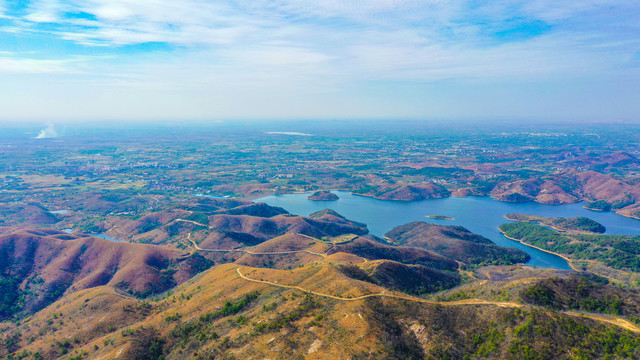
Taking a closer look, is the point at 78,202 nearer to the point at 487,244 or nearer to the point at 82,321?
the point at 82,321

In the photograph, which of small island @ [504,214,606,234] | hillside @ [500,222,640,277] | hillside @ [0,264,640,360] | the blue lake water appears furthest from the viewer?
the blue lake water

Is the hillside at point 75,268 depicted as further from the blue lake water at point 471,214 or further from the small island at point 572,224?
the small island at point 572,224

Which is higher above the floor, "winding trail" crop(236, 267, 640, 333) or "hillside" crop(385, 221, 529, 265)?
"winding trail" crop(236, 267, 640, 333)

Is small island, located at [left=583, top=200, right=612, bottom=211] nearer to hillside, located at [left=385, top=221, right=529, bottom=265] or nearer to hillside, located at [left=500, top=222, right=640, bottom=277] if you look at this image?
hillside, located at [left=500, top=222, right=640, bottom=277]

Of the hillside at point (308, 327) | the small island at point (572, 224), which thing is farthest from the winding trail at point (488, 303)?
the small island at point (572, 224)

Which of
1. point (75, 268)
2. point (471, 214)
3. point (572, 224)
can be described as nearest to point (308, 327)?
point (75, 268)

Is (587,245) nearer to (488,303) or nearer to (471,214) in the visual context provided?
(471,214)

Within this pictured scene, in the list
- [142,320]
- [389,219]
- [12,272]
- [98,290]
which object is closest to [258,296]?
[142,320]

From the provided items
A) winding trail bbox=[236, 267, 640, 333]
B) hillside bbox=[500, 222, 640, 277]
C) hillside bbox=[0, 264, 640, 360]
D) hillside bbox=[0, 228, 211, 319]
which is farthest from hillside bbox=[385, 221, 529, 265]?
hillside bbox=[0, 228, 211, 319]
